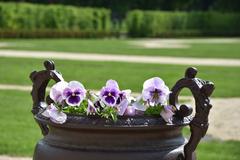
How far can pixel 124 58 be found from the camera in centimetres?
2403

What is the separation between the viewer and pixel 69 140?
3.63m

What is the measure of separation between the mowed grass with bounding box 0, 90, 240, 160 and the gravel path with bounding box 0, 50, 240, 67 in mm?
11392

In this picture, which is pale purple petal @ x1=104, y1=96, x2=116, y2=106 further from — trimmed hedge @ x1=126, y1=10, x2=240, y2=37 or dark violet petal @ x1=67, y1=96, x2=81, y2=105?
trimmed hedge @ x1=126, y1=10, x2=240, y2=37

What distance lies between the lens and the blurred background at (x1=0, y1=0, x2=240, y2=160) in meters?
9.52

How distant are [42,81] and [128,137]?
2.48 feet

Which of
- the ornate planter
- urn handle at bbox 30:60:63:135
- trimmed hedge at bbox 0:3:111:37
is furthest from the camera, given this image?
trimmed hedge at bbox 0:3:111:37

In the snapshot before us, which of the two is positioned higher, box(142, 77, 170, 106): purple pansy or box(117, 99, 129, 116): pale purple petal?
box(142, 77, 170, 106): purple pansy

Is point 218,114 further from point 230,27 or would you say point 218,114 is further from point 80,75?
point 230,27

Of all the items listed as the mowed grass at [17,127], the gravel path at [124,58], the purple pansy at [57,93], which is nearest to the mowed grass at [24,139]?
the mowed grass at [17,127]

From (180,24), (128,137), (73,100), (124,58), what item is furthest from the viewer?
(180,24)

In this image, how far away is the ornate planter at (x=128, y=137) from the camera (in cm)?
355

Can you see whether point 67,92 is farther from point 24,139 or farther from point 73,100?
point 24,139

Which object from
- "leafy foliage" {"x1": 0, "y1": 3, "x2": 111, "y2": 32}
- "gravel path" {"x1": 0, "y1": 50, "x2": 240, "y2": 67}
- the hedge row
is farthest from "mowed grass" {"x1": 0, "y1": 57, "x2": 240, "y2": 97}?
the hedge row

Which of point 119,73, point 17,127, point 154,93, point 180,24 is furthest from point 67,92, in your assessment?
point 180,24
